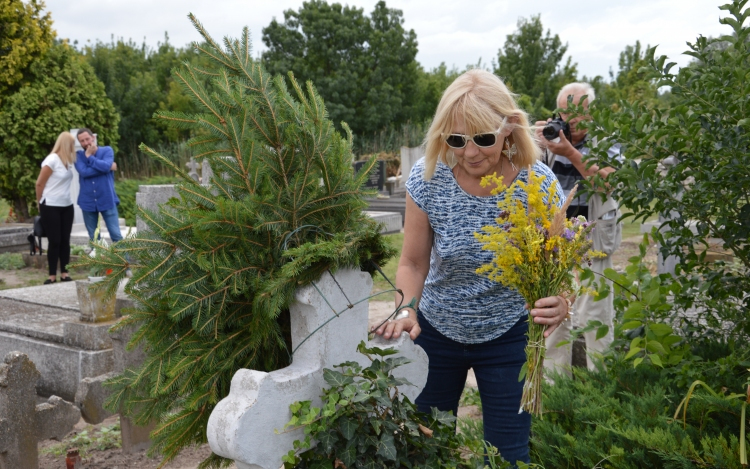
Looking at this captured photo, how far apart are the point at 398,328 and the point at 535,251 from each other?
477 mm

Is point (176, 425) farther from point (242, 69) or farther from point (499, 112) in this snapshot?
point (499, 112)

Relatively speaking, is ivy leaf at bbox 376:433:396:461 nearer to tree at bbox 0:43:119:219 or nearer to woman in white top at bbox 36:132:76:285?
woman in white top at bbox 36:132:76:285

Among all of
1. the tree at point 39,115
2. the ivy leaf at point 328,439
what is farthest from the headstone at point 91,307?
the tree at point 39,115

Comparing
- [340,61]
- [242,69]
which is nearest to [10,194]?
[242,69]

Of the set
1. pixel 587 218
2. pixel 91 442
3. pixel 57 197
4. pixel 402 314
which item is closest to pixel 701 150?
pixel 402 314

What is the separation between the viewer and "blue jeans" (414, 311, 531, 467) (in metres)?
2.12

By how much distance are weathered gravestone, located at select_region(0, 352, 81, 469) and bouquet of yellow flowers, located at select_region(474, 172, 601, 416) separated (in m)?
2.64

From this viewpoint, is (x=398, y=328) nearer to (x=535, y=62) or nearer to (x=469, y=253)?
(x=469, y=253)

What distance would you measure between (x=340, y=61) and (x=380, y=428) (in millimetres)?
26575

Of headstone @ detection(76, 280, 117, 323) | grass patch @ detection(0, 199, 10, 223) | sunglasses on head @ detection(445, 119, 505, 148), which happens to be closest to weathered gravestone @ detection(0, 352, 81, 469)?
headstone @ detection(76, 280, 117, 323)

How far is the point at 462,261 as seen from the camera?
2.12 metres

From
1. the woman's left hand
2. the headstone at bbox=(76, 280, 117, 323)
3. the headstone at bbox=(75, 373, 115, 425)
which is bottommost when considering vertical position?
the headstone at bbox=(75, 373, 115, 425)

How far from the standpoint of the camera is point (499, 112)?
79.8 inches

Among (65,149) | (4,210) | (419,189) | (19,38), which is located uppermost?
(19,38)
